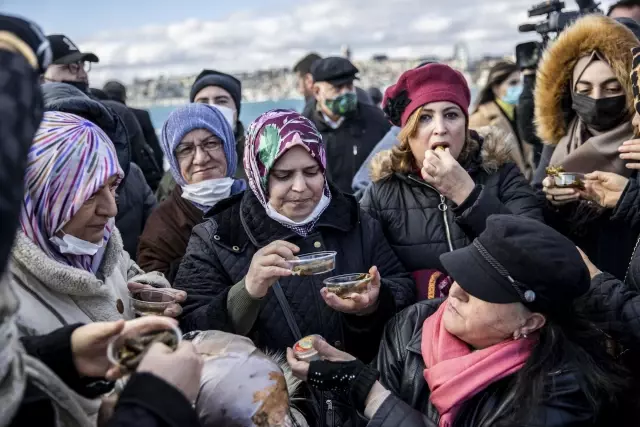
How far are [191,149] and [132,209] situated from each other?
2.50 ft

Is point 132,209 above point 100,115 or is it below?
below

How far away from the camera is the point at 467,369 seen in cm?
211

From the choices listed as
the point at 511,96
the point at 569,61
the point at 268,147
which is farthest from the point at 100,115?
the point at 511,96

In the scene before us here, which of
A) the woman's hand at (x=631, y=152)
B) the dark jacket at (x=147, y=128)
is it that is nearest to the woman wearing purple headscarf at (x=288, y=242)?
the woman's hand at (x=631, y=152)

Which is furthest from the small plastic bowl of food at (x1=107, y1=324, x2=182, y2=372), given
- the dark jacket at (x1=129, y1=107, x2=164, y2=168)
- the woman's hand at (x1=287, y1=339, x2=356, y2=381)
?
the dark jacket at (x1=129, y1=107, x2=164, y2=168)

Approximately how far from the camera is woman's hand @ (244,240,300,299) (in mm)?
2342

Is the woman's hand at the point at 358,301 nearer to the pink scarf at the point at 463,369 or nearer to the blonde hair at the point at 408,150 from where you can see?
the pink scarf at the point at 463,369

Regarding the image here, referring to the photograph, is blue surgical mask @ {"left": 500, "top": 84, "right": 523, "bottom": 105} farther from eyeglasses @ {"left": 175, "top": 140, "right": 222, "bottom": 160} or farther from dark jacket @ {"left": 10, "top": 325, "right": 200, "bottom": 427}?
dark jacket @ {"left": 10, "top": 325, "right": 200, "bottom": 427}

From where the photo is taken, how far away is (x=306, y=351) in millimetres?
2246

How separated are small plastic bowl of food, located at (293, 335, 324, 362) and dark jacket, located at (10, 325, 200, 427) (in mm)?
764

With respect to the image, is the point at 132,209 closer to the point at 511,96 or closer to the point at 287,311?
the point at 287,311

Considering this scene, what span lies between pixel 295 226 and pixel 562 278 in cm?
115

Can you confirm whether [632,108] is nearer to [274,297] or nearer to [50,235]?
[274,297]

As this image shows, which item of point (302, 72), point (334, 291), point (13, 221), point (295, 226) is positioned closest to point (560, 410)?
point (334, 291)
